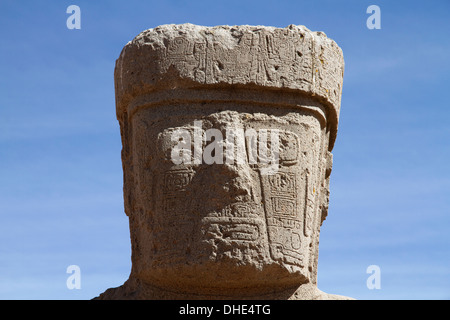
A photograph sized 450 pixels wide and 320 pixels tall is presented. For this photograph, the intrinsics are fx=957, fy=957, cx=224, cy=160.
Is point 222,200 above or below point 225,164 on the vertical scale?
below

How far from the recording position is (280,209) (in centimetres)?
749

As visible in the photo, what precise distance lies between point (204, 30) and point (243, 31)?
1.04 feet

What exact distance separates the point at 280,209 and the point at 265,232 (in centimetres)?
23

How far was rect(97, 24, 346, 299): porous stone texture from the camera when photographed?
7355mm

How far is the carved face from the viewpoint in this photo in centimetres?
732

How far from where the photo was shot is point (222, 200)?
24.1ft

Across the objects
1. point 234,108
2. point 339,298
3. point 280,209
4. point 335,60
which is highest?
point 335,60

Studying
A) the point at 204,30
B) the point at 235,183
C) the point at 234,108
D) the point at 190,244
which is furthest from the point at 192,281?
the point at 204,30

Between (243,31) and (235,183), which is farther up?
(243,31)

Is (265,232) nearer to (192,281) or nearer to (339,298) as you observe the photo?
(192,281)

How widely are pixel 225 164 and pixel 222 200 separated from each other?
28cm

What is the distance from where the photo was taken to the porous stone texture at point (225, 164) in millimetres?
7355

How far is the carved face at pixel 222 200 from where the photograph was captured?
732 centimetres

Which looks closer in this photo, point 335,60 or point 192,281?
point 192,281
